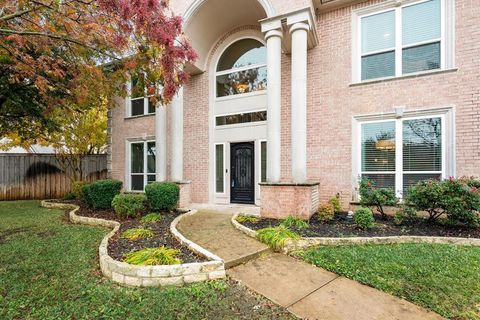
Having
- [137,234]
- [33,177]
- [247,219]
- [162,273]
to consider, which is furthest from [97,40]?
[33,177]

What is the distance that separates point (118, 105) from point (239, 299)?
10.5m

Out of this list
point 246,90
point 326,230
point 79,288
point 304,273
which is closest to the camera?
point 79,288

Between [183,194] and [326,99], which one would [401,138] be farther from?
[183,194]

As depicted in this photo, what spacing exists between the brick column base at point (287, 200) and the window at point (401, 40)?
3.87m

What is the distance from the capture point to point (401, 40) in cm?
711

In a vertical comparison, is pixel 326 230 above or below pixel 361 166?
below

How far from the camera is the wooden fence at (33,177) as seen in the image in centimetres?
1184

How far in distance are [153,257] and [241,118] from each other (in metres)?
6.29

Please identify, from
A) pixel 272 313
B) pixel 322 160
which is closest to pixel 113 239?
pixel 272 313

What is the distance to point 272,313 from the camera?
2936 millimetres

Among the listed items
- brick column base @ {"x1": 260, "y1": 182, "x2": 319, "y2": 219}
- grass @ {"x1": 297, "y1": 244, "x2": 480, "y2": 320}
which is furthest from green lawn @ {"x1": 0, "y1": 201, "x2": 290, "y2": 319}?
brick column base @ {"x1": 260, "y1": 182, "x2": 319, "y2": 219}

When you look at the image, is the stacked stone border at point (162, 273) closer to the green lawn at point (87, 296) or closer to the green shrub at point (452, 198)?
the green lawn at point (87, 296)

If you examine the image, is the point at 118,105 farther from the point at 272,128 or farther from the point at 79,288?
the point at 79,288

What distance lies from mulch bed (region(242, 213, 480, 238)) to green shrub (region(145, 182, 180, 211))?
105 inches
